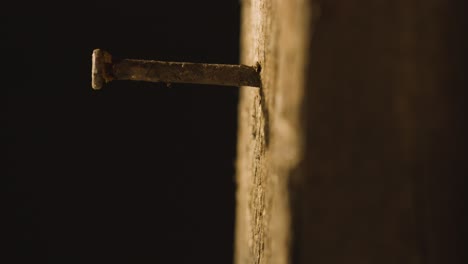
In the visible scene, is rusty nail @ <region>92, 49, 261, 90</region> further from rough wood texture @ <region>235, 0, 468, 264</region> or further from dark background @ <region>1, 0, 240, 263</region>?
dark background @ <region>1, 0, 240, 263</region>

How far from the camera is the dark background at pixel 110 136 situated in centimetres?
309

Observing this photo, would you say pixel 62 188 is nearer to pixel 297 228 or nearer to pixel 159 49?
pixel 159 49

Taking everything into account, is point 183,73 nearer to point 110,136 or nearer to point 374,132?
point 374,132

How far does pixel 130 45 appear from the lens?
124 inches

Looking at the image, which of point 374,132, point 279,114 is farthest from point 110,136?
point 374,132

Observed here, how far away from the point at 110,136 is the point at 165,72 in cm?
239

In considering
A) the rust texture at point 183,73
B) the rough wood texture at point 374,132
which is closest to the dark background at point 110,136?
the rust texture at point 183,73

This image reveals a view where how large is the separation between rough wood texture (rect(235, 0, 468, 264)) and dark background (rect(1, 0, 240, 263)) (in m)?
2.66

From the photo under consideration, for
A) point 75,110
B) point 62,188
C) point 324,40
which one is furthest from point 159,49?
point 324,40

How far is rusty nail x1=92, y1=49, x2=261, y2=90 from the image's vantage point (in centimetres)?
88

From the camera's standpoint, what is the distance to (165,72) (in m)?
0.93

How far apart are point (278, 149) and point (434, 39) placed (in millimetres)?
297

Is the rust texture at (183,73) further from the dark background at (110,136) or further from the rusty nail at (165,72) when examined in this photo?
the dark background at (110,136)

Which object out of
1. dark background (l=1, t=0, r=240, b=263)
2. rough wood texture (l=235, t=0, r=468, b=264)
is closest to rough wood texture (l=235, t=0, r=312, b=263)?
rough wood texture (l=235, t=0, r=468, b=264)
